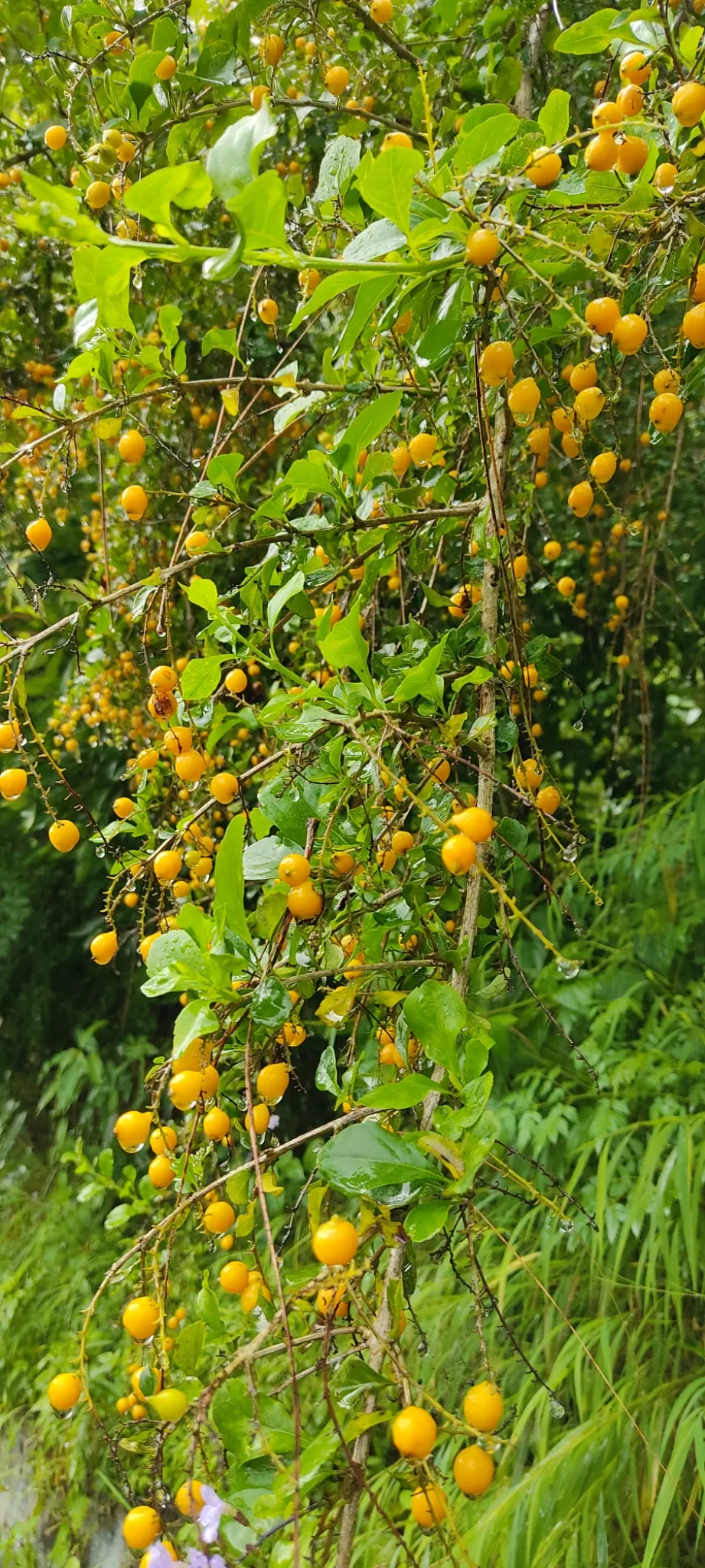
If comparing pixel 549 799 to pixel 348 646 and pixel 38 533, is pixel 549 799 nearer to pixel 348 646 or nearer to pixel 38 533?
pixel 348 646

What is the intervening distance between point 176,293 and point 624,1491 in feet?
6.08

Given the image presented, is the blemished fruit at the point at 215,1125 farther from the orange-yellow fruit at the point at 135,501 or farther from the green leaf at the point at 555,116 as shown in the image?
the green leaf at the point at 555,116

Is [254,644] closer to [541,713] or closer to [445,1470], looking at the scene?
[445,1470]

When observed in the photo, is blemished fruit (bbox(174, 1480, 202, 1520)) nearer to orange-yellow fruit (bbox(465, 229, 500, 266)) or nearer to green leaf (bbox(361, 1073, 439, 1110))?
green leaf (bbox(361, 1073, 439, 1110))

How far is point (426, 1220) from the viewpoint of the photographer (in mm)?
433

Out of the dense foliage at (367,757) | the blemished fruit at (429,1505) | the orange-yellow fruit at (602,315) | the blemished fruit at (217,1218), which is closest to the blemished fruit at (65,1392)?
the dense foliage at (367,757)

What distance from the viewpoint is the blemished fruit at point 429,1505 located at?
1.37 feet

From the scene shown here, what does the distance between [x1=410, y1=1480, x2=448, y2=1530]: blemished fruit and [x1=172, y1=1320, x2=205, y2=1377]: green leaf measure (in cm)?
13

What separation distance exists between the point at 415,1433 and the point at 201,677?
0.44m

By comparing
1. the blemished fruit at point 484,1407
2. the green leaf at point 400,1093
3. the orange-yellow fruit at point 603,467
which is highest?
the orange-yellow fruit at point 603,467

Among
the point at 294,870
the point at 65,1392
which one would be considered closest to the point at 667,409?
the point at 294,870

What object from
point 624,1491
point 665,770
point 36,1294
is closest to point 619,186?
point 624,1491

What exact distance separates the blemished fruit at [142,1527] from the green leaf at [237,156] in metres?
0.62

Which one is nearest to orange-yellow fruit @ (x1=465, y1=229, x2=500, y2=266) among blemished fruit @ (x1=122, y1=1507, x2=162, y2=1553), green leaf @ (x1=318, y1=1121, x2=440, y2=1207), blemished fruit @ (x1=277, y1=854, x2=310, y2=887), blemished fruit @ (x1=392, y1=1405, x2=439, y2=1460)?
blemished fruit @ (x1=277, y1=854, x2=310, y2=887)
